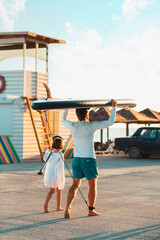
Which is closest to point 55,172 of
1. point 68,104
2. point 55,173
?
point 55,173

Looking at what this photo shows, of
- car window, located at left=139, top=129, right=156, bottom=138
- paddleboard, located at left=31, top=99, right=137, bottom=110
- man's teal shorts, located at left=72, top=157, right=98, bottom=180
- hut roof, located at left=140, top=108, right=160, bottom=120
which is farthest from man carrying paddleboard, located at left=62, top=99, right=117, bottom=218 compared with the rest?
hut roof, located at left=140, top=108, right=160, bottom=120

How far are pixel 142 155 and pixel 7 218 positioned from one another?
17637 mm

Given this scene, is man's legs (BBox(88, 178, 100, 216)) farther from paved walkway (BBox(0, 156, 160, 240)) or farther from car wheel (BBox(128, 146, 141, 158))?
car wheel (BBox(128, 146, 141, 158))

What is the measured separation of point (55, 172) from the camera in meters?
8.41

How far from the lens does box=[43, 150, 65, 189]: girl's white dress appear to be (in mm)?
8352

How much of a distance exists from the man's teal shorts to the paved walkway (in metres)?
0.71

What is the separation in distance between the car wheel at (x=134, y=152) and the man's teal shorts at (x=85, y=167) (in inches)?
665

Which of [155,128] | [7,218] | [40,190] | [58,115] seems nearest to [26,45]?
[58,115]

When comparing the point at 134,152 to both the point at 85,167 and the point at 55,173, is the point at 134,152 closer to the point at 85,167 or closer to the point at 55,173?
the point at 55,173

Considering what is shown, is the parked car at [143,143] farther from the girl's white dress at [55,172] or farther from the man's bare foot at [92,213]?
the man's bare foot at [92,213]

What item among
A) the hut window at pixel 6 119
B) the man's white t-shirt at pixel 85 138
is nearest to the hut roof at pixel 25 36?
the hut window at pixel 6 119

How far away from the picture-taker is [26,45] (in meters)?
22.7

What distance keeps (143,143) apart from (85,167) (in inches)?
666

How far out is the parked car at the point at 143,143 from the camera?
944 inches
